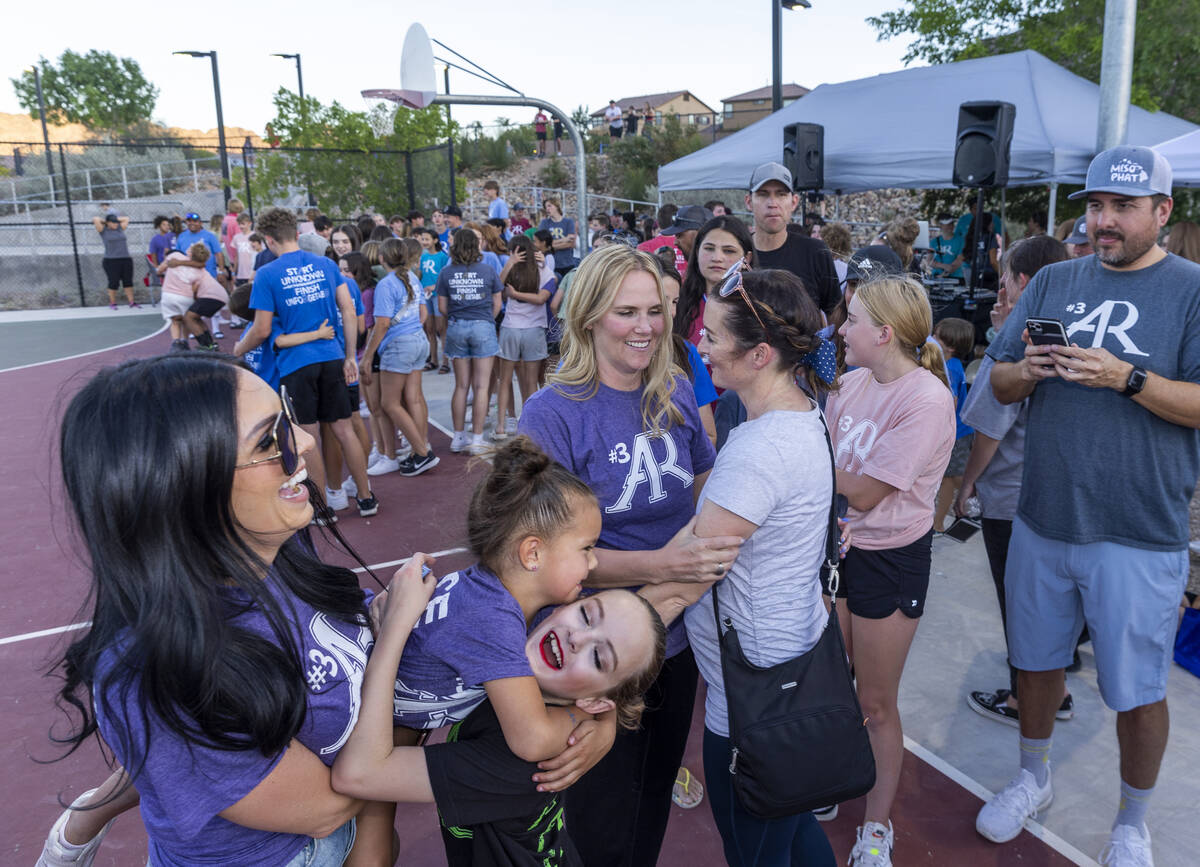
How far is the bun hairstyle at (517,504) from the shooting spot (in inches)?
68.7

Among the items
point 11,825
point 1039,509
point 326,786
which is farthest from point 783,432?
point 11,825

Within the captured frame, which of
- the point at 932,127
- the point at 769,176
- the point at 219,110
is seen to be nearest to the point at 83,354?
the point at 219,110

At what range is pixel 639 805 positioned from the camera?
239cm

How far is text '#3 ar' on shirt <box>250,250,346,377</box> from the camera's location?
18.5 ft

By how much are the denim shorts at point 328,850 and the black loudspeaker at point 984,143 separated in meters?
8.91

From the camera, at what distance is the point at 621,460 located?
2.32 meters

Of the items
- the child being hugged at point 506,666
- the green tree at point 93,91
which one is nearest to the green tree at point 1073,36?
the child being hugged at point 506,666

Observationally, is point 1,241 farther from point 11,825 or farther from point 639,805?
point 639,805

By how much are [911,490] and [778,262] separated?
2646 mm

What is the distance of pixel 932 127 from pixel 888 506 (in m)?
8.95

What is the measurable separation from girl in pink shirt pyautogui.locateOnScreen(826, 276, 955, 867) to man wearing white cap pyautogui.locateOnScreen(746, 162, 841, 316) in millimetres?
2287

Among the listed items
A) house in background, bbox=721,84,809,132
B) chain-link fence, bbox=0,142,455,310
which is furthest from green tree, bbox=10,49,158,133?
house in background, bbox=721,84,809,132

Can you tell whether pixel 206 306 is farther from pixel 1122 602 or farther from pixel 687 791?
pixel 1122 602

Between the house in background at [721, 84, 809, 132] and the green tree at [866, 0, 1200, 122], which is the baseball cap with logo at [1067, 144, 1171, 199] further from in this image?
the house in background at [721, 84, 809, 132]
